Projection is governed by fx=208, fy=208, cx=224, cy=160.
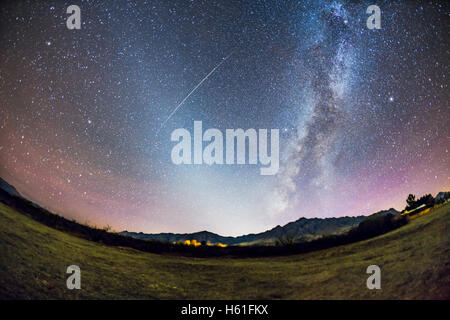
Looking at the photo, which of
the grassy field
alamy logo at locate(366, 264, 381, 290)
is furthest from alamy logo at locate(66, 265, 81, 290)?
alamy logo at locate(366, 264, 381, 290)

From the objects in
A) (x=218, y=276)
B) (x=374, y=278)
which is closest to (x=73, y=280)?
(x=218, y=276)

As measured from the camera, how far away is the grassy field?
14.0 feet

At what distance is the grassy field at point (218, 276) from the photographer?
4.27m

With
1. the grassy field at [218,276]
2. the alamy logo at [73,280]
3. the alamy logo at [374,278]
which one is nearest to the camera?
the grassy field at [218,276]

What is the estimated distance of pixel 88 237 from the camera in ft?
37.3

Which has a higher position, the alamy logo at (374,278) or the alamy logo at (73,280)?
the alamy logo at (374,278)

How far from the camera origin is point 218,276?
6941 mm

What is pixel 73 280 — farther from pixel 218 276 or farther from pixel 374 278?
pixel 374 278

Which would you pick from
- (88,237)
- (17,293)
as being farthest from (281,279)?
(88,237)

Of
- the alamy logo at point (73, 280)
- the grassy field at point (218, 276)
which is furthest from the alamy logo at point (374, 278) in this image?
the alamy logo at point (73, 280)

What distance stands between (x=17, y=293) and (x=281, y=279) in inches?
241

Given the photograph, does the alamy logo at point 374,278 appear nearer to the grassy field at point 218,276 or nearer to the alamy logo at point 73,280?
the grassy field at point 218,276

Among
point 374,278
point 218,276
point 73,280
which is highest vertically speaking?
point 374,278
